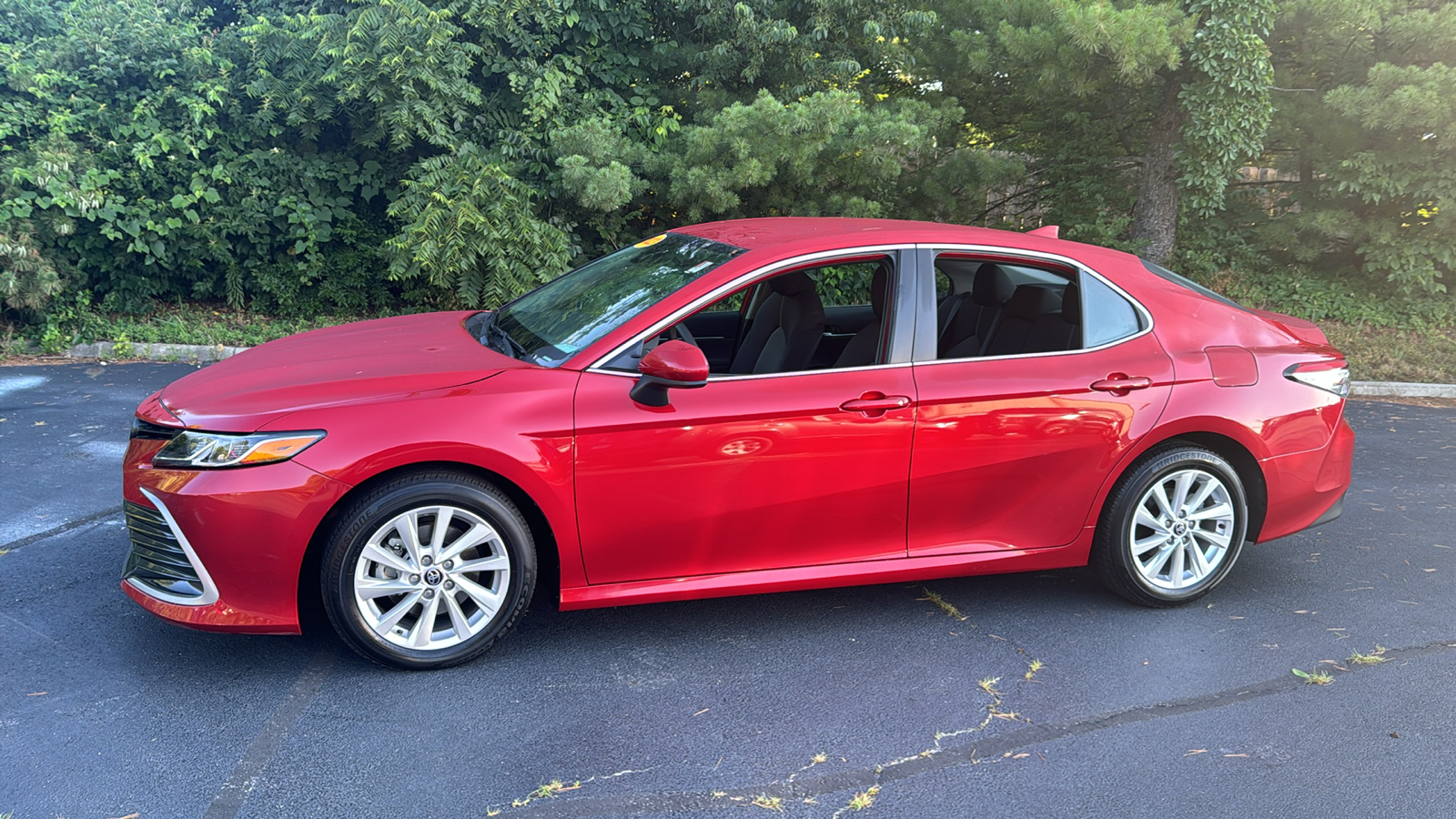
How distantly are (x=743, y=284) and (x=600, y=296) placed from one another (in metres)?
0.72

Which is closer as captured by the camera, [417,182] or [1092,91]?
[417,182]

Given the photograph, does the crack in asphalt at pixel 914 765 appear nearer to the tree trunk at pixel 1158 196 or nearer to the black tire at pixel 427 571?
the black tire at pixel 427 571

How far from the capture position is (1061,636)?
4223 mm

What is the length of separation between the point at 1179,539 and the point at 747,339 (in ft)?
6.90

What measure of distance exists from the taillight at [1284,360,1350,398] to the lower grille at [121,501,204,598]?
14.6 feet

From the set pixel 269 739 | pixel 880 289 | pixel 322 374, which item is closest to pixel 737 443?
pixel 880 289

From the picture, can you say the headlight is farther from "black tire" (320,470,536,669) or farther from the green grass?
the green grass

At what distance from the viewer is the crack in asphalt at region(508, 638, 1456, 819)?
2.99 metres

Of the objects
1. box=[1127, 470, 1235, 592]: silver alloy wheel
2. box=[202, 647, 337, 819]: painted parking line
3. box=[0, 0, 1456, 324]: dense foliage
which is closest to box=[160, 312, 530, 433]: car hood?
box=[202, 647, 337, 819]: painted parking line

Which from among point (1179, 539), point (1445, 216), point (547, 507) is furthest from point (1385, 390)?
point (547, 507)

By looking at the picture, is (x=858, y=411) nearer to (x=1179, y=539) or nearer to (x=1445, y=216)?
(x=1179, y=539)

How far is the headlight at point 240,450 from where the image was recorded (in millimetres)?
3453

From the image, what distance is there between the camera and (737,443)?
150 inches

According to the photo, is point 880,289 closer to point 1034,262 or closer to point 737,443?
point 1034,262
